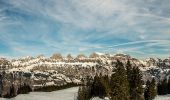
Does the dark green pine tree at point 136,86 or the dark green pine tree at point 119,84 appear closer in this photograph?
the dark green pine tree at point 119,84

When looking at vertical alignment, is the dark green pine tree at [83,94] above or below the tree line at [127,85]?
below

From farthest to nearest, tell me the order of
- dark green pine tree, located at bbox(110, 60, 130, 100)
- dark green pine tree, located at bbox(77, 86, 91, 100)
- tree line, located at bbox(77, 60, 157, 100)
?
dark green pine tree, located at bbox(77, 86, 91, 100), tree line, located at bbox(77, 60, 157, 100), dark green pine tree, located at bbox(110, 60, 130, 100)

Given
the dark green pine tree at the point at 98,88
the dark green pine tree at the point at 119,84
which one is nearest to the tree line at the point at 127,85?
the dark green pine tree at the point at 119,84

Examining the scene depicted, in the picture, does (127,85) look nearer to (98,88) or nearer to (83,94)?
(83,94)

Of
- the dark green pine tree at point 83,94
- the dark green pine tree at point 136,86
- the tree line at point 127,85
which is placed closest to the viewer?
the tree line at point 127,85

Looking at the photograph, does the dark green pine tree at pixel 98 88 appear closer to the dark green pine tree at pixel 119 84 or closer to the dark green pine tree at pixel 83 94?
the dark green pine tree at pixel 83 94

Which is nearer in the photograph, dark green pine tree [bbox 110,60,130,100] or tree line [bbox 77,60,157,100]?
dark green pine tree [bbox 110,60,130,100]

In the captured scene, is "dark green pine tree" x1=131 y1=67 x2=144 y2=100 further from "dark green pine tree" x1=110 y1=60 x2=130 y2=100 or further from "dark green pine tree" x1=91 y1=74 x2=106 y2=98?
"dark green pine tree" x1=91 y1=74 x2=106 y2=98

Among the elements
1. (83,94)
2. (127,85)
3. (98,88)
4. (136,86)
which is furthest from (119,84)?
(98,88)

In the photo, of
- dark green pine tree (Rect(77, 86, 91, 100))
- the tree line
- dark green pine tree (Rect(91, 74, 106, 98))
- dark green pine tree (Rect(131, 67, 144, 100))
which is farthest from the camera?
dark green pine tree (Rect(91, 74, 106, 98))

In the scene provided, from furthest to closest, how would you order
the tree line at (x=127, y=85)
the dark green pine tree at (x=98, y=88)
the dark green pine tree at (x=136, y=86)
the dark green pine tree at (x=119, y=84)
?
the dark green pine tree at (x=98, y=88), the dark green pine tree at (x=136, y=86), the tree line at (x=127, y=85), the dark green pine tree at (x=119, y=84)

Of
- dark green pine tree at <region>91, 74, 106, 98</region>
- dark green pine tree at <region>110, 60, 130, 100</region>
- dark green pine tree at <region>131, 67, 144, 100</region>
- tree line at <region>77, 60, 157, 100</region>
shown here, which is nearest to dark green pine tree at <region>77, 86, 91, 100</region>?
tree line at <region>77, 60, 157, 100</region>

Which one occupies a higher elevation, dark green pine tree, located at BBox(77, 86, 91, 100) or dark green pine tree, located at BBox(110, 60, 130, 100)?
dark green pine tree, located at BBox(110, 60, 130, 100)

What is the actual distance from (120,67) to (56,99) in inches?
4502
